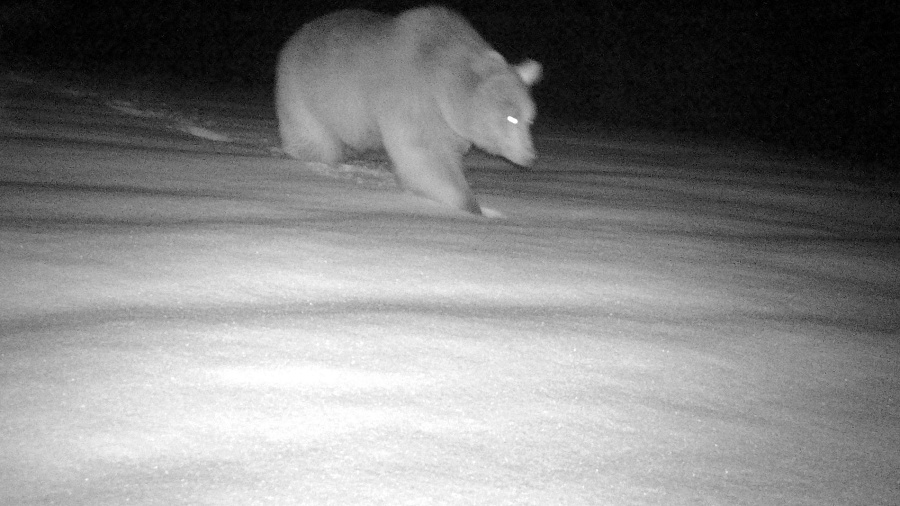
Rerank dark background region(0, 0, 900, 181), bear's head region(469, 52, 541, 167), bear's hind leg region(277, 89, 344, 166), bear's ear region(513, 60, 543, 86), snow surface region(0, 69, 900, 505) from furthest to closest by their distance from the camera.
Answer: dark background region(0, 0, 900, 181)
bear's hind leg region(277, 89, 344, 166)
bear's ear region(513, 60, 543, 86)
bear's head region(469, 52, 541, 167)
snow surface region(0, 69, 900, 505)

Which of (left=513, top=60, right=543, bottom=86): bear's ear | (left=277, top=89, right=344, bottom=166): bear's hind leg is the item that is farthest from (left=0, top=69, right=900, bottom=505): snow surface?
(left=277, top=89, right=344, bottom=166): bear's hind leg

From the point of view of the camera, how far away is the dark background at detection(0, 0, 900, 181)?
1295 centimetres

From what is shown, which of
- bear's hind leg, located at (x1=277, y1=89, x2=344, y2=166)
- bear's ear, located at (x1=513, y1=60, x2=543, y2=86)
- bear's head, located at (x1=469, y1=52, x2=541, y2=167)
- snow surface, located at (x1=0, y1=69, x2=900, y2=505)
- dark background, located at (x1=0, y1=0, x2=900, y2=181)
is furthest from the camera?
dark background, located at (x1=0, y1=0, x2=900, y2=181)

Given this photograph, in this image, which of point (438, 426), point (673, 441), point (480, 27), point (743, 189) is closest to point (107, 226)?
point (438, 426)

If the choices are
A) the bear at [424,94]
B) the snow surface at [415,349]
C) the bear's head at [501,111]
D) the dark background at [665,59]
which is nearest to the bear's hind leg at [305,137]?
the bear at [424,94]

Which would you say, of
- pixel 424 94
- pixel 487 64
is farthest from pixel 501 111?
pixel 424 94

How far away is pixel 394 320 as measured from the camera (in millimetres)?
2697

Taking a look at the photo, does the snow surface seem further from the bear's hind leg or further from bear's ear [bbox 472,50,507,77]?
the bear's hind leg

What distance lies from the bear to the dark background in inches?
216

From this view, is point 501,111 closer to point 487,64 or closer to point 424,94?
point 487,64

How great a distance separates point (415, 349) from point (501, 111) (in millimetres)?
2459

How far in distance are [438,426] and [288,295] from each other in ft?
3.34

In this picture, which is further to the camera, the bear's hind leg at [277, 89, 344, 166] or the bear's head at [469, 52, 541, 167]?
the bear's hind leg at [277, 89, 344, 166]

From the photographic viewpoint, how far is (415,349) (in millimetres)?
2467
